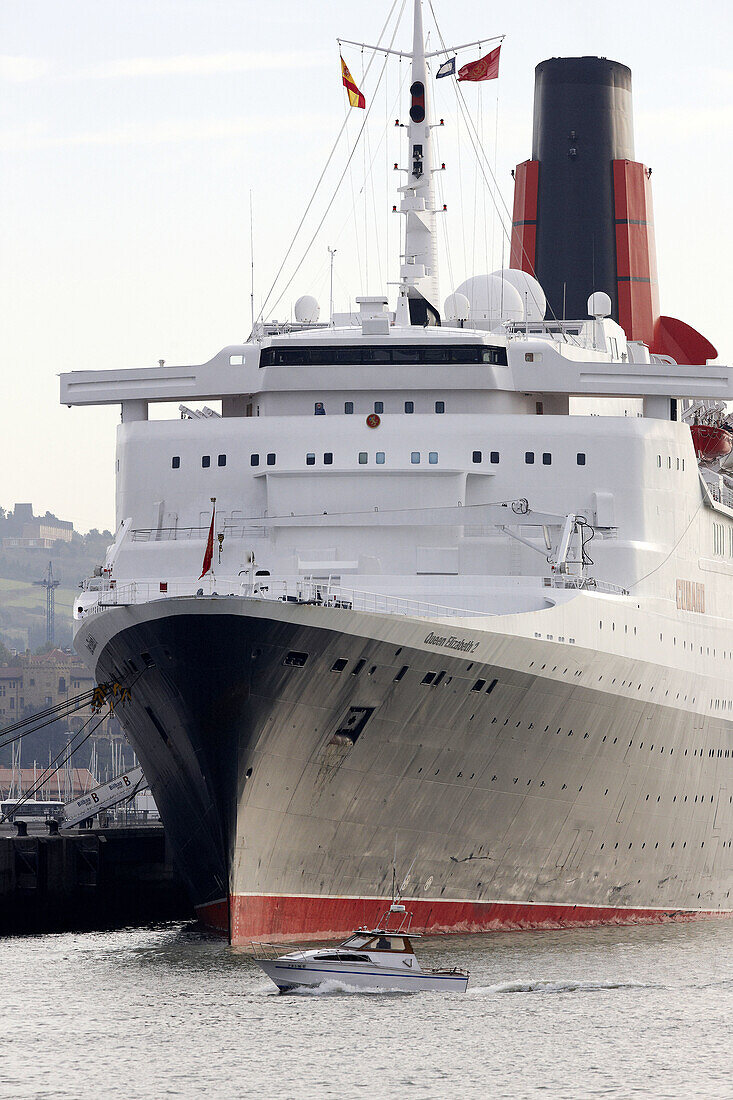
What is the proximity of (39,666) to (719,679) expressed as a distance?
475 ft

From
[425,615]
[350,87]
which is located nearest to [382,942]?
[425,615]

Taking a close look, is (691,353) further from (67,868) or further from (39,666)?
(39,666)

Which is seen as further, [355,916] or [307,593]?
[355,916]

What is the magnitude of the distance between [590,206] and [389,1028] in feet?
107

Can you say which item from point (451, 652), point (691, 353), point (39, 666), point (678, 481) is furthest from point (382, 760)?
point (39, 666)

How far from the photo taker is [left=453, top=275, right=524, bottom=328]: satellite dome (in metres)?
42.5

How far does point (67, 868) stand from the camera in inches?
1658

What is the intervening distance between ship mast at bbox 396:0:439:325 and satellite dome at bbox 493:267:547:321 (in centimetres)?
195

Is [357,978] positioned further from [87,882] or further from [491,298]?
[491,298]

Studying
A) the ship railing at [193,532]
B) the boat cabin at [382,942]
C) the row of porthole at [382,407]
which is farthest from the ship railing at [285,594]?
the boat cabin at [382,942]

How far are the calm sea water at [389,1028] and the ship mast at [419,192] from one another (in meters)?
15.7

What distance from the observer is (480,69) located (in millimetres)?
44406

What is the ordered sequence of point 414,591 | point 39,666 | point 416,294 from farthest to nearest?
1. point 39,666
2. point 416,294
3. point 414,591

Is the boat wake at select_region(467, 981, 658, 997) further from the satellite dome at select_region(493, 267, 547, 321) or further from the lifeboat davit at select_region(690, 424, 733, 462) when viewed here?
the satellite dome at select_region(493, 267, 547, 321)
